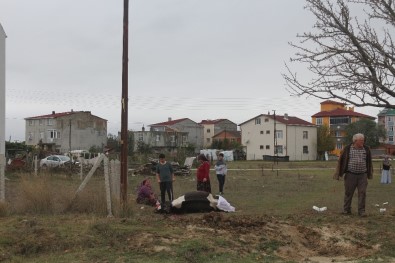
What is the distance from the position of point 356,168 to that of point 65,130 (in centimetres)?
8708

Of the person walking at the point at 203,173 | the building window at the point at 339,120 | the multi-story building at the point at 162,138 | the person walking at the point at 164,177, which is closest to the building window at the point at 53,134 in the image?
the multi-story building at the point at 162,138

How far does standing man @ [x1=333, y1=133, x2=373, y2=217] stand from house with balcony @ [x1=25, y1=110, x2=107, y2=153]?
8270cm

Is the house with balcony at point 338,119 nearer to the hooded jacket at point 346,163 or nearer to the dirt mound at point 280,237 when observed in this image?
the hooded jacket at point 346,163

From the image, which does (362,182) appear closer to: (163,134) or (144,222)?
(144,222)

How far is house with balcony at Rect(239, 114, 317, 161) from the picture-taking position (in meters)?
95.0

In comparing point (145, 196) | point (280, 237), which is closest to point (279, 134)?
point (145, 196)

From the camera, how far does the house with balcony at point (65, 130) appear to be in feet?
308

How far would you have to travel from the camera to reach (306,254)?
8.28 meters

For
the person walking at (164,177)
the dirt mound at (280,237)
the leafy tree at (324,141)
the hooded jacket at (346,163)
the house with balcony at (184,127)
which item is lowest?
the dirt mound at (280,237)

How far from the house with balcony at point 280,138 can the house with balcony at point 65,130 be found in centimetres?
2741

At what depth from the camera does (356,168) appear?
11.4m

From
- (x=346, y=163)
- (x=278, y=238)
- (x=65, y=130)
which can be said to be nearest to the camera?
(x=278, y=238)

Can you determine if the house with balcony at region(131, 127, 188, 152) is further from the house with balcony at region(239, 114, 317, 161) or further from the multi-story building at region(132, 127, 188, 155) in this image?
the house with balcony at region(239, 114, 317, 161)

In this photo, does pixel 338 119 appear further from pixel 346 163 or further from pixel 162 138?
pixel 346 163
